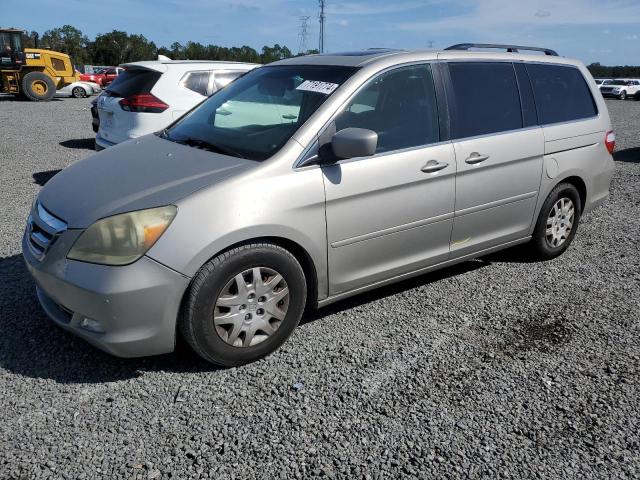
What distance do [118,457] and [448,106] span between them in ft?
10.1

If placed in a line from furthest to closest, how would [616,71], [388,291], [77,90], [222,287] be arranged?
[616,71]
[77,90]
[388,291]
[222,287]

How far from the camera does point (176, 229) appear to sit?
2.94 m

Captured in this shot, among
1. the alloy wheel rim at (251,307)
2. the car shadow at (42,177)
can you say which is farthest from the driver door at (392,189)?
the car shadow at (42,177)

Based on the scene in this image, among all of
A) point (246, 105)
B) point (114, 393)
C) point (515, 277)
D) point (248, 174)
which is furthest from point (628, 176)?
point (114, 393)

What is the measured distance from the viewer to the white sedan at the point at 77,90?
2669cm

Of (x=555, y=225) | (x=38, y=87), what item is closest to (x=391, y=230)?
(x=555, y=225)

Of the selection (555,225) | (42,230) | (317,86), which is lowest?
(555,225)

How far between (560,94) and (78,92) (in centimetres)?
2710

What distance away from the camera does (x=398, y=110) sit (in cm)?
386

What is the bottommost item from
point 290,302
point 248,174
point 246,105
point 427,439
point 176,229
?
point 427,439

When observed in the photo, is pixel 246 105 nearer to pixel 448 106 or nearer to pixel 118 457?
pixel 448 106

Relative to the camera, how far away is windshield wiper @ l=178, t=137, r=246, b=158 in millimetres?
3536

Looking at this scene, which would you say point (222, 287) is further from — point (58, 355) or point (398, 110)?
point (398, 110)

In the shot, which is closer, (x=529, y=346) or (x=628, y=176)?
(x=529, y=346)
